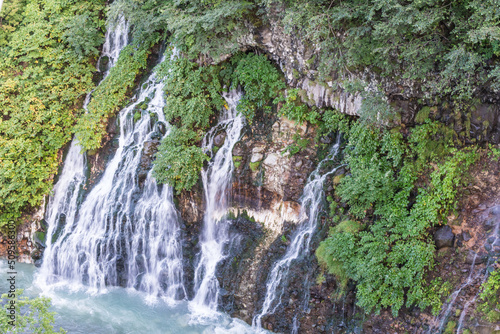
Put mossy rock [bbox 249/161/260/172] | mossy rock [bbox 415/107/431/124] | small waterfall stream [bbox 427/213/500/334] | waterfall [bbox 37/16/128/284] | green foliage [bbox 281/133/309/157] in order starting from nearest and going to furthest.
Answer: small waterfall stream [bbox 427/213/500/334], mossy rock [bbox 415/107/431/124], green foliage [bbox 281/133/309/157], mossy rock [bbox 249/161/260/172], waterfall [bbox 37/16/128/284]

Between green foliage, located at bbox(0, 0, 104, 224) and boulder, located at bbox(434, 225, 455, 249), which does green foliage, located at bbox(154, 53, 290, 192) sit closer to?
green foliage, located at bbox(0, 0, 104, 224)

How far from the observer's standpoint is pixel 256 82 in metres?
11.4

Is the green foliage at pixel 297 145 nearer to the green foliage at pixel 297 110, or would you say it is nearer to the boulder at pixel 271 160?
the boulder at pixel 271 160

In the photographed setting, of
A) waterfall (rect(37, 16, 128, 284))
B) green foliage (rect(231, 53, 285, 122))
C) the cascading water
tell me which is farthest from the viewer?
waterfall (rect(37, 16, 128, 284))

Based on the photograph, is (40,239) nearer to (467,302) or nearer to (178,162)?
(178,162)

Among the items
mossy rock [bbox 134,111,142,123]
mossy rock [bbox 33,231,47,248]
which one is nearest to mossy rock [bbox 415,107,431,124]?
mossy rock [bbox 134,111,142,123]

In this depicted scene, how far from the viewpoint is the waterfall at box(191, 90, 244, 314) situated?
11000 millimetres

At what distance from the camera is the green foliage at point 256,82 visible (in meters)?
11.1

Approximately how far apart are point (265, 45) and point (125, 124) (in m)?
5.24

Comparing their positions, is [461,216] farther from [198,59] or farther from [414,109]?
[198,59]

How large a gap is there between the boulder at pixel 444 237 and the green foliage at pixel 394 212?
0.16 meters

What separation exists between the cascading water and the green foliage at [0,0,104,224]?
2146 mm

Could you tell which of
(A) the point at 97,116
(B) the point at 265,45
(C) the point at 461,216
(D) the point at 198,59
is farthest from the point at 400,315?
(A) the point at 97,116

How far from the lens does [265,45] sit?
423 inches
